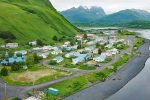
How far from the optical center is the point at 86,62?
117 metres

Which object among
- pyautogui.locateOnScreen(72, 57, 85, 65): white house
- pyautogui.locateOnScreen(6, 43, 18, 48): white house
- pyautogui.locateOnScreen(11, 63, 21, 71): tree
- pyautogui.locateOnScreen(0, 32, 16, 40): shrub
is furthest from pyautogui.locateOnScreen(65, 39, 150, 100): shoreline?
pyautogui.locateOnScreen(0, 32, 16, 40): shrub

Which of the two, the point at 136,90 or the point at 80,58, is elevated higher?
the point at 80,58

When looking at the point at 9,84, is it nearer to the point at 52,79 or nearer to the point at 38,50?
the point at 52,79

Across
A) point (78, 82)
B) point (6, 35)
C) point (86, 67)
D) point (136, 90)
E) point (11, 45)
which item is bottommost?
point (136, 90)

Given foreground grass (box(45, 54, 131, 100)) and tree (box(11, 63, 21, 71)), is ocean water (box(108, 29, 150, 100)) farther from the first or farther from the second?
tree (box(11, 63, 21, 71))

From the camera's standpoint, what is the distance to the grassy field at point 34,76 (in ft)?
287

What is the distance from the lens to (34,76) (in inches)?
3671

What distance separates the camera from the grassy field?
87.4 m

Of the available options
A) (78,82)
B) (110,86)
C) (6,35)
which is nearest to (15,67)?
(78,82)

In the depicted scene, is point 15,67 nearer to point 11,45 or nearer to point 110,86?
point 110,86

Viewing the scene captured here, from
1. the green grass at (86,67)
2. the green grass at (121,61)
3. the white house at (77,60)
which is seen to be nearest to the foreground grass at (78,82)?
the green grass at (121,61)

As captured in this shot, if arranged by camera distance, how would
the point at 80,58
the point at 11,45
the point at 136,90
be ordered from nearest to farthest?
the point at 136,90, the point at 80,58, the point at 11,45

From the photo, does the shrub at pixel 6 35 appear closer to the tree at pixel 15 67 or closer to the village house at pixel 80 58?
the village house at pixel 80 58

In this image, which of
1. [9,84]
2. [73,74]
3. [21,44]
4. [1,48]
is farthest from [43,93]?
[21,44]
